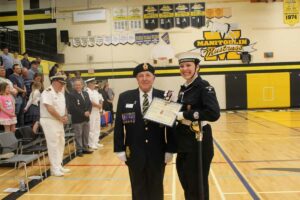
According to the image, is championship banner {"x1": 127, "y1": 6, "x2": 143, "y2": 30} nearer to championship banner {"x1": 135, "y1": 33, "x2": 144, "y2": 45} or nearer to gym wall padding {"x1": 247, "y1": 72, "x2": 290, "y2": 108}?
championship banner {"x1": 135, "y1": 33, "x2": 144, "y2": 45}

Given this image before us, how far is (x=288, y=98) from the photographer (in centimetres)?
2117

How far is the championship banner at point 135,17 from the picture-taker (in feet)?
70.3

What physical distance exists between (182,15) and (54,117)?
15.8 m

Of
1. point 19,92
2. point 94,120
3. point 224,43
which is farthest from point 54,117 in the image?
point 224,43

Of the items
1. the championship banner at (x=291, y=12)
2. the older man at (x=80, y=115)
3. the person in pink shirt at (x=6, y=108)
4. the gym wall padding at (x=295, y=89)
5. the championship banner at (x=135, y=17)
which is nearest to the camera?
the person in pink shirt at (x=6, y=108)

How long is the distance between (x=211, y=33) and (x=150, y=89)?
18487mm

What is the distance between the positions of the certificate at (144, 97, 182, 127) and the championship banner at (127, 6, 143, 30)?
18.7 meters

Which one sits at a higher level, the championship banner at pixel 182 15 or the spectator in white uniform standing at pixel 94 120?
the championship banner at pixel 182 15

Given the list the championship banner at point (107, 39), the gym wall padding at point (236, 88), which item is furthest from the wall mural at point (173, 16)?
the gym wall padding at point (236, 88)

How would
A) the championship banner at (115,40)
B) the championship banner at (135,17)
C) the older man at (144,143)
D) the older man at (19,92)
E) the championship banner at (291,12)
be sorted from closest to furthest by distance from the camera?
the older man at (144,143), the older man at (19,92), the championship banner at (291,12), the championship banner at (135,17), the championship banner at (115,40)

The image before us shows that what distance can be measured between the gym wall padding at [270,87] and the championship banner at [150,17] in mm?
6183

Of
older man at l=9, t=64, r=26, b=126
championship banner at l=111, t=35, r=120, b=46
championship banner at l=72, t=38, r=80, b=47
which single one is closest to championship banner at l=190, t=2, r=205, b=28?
championship banner at l=111, t=35, r=120, b=46

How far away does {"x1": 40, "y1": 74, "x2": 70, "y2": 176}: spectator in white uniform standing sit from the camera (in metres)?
6.67

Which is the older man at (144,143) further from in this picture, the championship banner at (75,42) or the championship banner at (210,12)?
the championship banner at (75,42)
